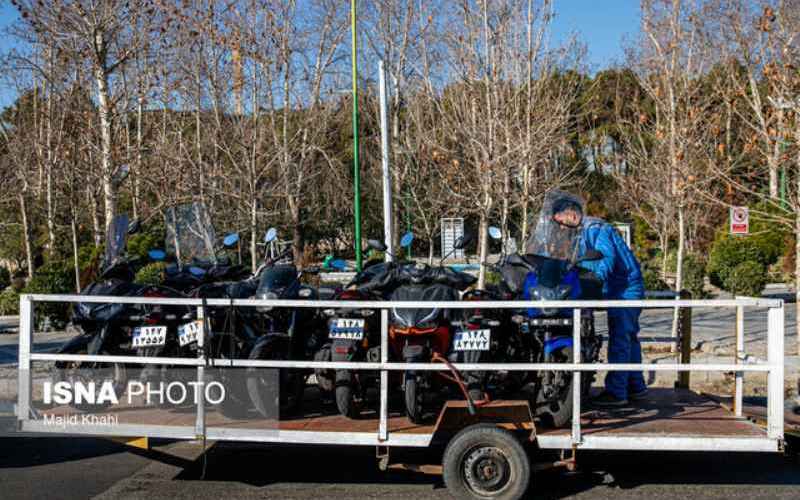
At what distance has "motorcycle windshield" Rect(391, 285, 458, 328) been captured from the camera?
5.92m

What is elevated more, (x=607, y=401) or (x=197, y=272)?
(x=197, y=272)

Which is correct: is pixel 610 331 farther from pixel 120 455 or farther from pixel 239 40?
pixel 239 40

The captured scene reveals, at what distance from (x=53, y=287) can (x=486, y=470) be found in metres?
13.6

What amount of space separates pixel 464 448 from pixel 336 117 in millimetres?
17072

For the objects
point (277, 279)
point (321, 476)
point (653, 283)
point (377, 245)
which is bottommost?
point (321, 476)

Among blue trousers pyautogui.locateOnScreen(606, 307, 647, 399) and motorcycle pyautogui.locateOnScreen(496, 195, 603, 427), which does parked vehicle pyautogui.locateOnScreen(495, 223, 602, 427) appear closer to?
motorcycle pyautogui.locateOnScreen(496, 195, 603, 427)

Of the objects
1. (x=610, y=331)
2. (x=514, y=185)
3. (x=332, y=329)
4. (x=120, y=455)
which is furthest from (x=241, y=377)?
(x=514, y=185)

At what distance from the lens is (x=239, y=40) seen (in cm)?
1504

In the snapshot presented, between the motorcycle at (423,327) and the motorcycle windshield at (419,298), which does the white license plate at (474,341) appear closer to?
the motorcycle at (423,327)

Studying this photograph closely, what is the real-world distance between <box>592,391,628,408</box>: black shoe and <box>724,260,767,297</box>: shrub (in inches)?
579

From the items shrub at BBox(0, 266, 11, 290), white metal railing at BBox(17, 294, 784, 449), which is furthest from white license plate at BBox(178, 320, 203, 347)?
shrub at BBox(0, 266, 11, 290)

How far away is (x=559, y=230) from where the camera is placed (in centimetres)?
679

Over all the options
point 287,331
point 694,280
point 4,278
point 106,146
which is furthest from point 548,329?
point 4,278

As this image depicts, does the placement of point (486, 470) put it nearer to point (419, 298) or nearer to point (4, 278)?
point (419, 298)
